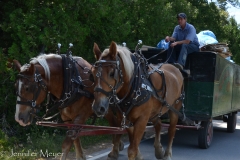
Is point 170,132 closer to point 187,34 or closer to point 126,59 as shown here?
point 187,34

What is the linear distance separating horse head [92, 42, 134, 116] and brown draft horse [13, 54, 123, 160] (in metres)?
0.88

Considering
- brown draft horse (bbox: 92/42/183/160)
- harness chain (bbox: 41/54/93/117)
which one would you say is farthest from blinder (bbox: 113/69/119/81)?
harness chain (bbox: 41/54/93/117)

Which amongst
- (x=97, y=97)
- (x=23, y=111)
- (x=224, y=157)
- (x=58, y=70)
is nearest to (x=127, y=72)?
(x=97, y=97)

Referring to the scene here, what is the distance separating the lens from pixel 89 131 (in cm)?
602

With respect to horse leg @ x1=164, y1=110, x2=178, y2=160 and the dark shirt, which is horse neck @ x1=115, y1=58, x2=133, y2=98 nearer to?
horse leg @ x1=164, y1=110, x2=178, y2=160

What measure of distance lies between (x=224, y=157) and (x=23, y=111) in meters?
4.59

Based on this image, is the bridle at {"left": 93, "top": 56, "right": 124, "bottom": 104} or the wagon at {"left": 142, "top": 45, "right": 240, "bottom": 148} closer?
the bridle at {"left": 93, "top": 56, "right": 124, "bottom": 104}

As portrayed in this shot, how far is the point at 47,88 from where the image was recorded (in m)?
5.81

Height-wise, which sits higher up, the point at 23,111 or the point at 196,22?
the point at 196,22

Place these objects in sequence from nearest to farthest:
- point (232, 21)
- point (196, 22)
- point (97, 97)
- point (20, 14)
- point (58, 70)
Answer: point (97, 97) < point (58, 70) < point (20, 14) < point (196, 22) < point (232, 21)

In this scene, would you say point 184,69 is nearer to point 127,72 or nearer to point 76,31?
point 76,31

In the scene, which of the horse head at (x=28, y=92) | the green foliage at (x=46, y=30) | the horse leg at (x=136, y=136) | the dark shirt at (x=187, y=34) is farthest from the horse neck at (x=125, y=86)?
the dark shirt at (x=187, y=34)

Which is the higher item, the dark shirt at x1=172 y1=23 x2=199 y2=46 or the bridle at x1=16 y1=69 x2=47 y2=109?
the dark shirt at x1=172 y1=23 x2=199 y2=46

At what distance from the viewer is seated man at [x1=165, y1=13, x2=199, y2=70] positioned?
26.0ft
